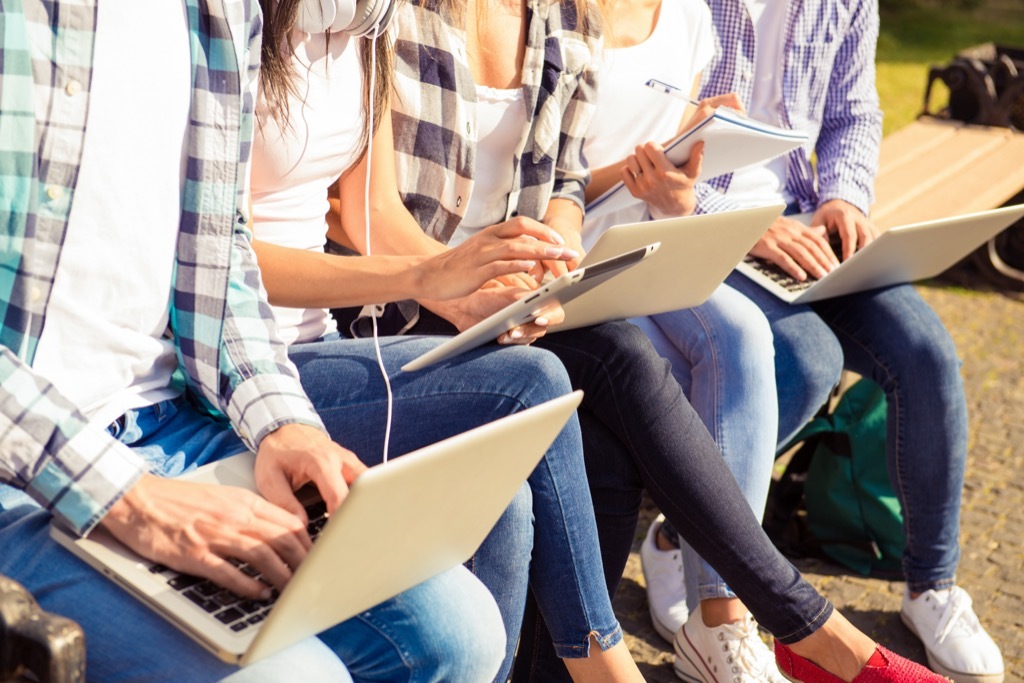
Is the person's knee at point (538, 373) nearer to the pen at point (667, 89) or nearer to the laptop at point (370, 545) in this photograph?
the laptop at point (370, 545)

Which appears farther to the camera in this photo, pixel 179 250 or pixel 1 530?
pixel 179 250

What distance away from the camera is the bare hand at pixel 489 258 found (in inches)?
76.1

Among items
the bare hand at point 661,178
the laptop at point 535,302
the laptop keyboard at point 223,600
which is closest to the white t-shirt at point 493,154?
the bare hand at point 661,178

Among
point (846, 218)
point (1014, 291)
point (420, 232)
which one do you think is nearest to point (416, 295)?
point (420, 232)

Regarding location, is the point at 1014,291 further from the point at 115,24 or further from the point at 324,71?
the point at 115,24

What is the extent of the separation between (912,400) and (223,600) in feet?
6.53

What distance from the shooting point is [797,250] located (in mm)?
3006

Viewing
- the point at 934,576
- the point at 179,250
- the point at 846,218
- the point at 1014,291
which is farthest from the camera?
the point at 1014,291

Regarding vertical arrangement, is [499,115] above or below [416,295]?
above

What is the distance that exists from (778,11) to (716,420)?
138cm

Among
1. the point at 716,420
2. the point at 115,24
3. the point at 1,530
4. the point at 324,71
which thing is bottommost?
the point at 716,420

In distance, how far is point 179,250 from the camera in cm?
178

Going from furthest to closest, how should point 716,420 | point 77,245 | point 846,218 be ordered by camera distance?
point 846,218, point 716,420, point 77,245

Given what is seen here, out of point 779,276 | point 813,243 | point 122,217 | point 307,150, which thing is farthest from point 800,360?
point 122,217
